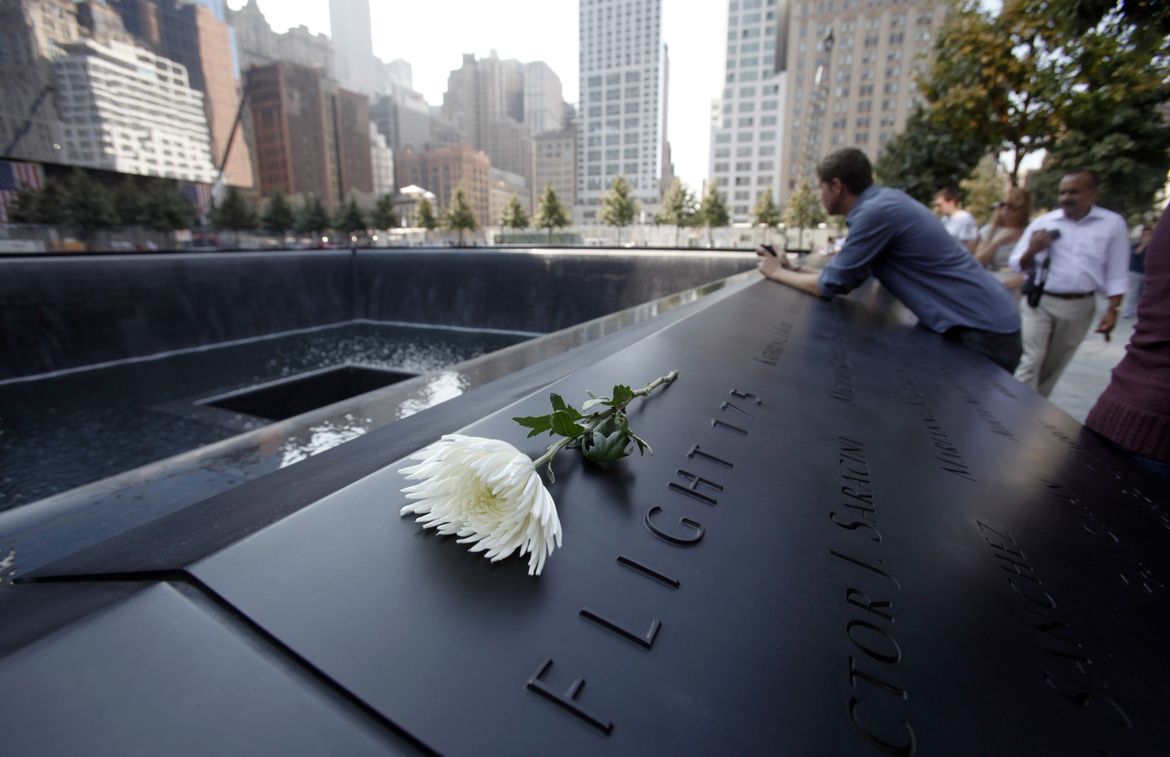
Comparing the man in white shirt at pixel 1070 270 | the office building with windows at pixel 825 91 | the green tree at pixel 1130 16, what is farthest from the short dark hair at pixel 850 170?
the office building with windows at pixel 825 91

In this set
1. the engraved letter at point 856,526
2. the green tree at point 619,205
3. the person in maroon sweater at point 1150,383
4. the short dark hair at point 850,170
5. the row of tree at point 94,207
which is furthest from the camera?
the green tree at point 619,205

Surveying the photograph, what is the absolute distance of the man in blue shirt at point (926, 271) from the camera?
7.81 ft

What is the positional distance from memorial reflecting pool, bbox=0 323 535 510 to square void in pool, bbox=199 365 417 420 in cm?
3

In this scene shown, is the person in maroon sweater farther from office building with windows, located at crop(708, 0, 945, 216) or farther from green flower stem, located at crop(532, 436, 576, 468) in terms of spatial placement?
office building with windows, located at crop(708, 0, 945, 216)

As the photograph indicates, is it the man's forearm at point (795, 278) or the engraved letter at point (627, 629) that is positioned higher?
the man's forearm at point (795, 278)

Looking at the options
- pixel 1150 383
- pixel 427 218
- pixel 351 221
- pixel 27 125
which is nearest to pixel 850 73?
pixel 427 218

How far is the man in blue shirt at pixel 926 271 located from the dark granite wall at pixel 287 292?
5628mm

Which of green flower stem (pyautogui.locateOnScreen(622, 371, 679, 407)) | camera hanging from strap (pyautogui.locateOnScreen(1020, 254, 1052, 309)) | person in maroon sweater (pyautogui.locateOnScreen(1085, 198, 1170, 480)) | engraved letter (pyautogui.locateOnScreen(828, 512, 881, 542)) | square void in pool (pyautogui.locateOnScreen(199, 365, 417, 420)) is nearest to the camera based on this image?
engraved letter (pyautogui.locateOnScreen(828, 512, 881, 542))

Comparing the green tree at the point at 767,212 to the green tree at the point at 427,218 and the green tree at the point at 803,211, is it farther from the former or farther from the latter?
the green tree at the point at 427,218

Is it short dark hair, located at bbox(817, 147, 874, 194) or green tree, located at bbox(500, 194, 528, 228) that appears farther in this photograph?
green tree, located at bbox(500, 194, 528, 228)

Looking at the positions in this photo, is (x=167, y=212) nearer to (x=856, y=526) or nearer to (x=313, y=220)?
(x=313, y=220)

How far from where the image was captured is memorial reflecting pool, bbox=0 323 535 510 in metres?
3.61

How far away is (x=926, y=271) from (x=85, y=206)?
1230 inches

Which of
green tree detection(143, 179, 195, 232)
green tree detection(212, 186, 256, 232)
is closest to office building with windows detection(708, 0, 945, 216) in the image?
green tree detection(212, 186, 256, 232)
